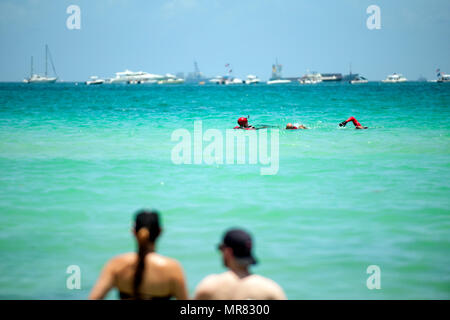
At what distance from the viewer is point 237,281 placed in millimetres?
3920

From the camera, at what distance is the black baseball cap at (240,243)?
147 inches

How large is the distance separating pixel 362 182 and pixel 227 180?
3.11 meters

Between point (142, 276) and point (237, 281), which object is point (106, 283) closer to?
point (142, 276)

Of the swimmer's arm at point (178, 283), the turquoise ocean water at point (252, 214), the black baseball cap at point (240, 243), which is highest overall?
the black baseball cap at point (240, 243)

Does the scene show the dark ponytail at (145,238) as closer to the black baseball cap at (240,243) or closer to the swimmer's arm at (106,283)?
the swimmer's arm at (106,283)

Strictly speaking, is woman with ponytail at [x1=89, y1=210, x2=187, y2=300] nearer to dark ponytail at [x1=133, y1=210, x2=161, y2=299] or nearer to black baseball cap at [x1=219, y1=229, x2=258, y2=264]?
dark ponytail at [x1=133, y1=210, x2=161, y2=299]

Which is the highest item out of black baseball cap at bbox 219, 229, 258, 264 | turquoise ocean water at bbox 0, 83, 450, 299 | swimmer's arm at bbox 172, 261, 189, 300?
black baseball cap at bbox 219, 229, 258, 264

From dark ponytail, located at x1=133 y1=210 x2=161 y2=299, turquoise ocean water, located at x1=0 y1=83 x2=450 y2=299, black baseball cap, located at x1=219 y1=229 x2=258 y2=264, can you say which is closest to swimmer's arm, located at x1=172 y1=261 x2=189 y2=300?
dark ponytail, located at x1=133 y1=210 x2=161 y2=299

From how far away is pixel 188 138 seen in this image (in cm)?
2162

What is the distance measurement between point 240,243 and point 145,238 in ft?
2.35

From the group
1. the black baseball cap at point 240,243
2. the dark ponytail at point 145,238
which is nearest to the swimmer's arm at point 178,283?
the dark ponytail at point 145,238

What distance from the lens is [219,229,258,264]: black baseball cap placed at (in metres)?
3.75

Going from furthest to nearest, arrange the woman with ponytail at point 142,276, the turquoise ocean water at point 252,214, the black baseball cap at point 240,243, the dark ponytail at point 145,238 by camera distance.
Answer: the turquoise ocean water at point 252,214
the woman with ponytail at point 142,276
the dark ponytail at point 145,238
the black baseball cap at point 240,243
